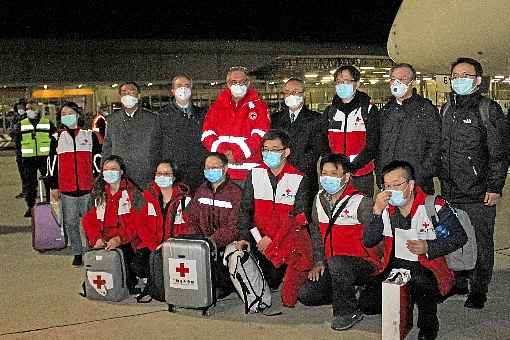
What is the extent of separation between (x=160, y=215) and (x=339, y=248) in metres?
1.58

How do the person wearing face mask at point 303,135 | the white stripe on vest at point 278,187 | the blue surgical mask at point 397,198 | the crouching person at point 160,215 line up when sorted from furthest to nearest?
1. the person wearing face mask at point 303,135
2. the crouching person at point 160,215
3. the white stripe on vest at point 278,187
4. the blue surgical mask at point 397,198

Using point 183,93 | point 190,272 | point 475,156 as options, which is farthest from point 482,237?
point 183,93

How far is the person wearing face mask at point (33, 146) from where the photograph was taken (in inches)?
363

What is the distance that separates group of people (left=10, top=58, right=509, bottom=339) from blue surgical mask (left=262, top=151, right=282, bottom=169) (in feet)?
0.04

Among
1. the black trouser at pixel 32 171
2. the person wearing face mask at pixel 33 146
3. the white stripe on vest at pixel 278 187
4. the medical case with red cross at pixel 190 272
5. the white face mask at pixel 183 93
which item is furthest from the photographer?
the black trouser at pixel 32 171

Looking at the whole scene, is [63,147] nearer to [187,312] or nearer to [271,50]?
[187,312]

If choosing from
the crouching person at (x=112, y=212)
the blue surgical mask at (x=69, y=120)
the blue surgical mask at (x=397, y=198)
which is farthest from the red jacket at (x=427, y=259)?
the blue surgical mask at (x=69, y=120)

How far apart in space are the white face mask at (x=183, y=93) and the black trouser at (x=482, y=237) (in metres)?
2.61

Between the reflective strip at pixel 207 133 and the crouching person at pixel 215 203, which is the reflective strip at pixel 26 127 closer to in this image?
the reflective strip at pixel 207 133

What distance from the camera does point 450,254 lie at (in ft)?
14.1

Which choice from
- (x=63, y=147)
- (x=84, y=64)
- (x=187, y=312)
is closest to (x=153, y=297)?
(x=187, y=312)

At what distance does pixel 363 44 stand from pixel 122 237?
3047cm

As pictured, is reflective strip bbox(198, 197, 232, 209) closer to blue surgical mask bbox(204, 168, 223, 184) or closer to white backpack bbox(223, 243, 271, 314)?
blue surgical mask bbox(204, 168, 223, 184)

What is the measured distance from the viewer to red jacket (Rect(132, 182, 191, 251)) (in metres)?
5.11
